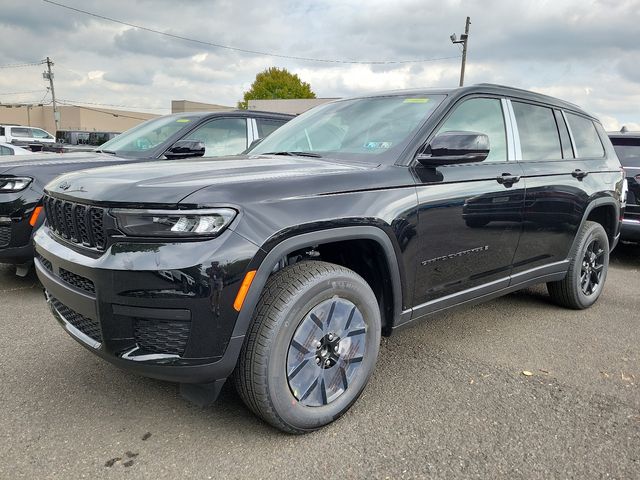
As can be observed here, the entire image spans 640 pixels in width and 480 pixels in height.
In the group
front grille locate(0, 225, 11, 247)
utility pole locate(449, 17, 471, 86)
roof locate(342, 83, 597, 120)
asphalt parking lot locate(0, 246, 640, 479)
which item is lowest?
asphalt parking lot locate(0, 246, 640, 479)

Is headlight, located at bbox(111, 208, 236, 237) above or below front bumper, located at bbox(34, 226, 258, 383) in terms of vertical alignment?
above

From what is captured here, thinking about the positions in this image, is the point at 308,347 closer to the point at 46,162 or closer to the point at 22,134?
the point at 46,162

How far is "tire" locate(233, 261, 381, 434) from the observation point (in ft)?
7.36

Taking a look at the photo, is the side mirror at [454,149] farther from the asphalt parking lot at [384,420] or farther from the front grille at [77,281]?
the front grille at [77,281]

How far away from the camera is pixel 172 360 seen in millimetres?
2125

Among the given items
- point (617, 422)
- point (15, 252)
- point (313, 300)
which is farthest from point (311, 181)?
point (15, 252)

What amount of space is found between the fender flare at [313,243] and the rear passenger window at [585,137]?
252 centimetres

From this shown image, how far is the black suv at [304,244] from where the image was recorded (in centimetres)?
209

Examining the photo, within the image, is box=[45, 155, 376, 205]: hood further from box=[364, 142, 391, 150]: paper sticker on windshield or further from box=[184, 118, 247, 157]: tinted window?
box=[184, 118, 247, 157]: tinted window

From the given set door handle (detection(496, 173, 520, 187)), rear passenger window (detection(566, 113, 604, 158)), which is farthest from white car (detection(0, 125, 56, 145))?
door handle (detection(496, 173, 520, 187))

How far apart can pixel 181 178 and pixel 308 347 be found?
0.97 meters

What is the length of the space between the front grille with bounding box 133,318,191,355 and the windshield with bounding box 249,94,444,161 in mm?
1444

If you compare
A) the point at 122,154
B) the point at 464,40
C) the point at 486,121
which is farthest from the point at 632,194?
the point at 464,40

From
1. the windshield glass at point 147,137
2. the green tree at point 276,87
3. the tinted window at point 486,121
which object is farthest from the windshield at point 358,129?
the green tree at point 276,87
